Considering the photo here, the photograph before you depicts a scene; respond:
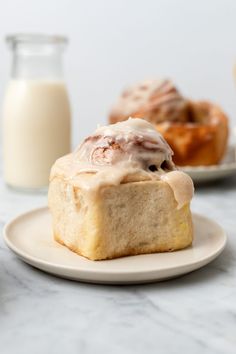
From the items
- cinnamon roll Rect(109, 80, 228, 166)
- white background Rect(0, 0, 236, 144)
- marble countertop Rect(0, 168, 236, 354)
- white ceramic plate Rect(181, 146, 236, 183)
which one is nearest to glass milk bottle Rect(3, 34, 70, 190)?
cinnamon roll Rect(109, 80, 228, 166)

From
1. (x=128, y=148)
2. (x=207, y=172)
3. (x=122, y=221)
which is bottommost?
(x=207, y=172)

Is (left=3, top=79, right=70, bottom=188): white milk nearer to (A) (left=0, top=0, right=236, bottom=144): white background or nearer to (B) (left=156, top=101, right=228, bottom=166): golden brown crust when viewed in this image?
(B) (left=156, top=101, right=228, bottom=166): golden brown crust

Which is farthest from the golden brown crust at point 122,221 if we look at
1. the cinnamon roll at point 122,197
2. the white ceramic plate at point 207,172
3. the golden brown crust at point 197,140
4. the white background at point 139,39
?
the white background at point 139,39

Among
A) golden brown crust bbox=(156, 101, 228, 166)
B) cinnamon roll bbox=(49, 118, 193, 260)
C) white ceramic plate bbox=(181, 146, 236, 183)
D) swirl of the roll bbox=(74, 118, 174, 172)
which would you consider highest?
swirl of the roll bbox=(74, 118, 174, 172)

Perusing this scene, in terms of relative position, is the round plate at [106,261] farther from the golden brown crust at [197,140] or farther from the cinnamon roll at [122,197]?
the golden brown crust at [197,140]

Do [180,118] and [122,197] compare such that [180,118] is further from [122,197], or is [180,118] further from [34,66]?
[122,197]

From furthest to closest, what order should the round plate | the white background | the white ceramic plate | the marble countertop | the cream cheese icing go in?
the white background
the white ceramic plate
the cream cheese icing
the round plate
the marble countertop

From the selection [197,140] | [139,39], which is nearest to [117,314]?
[197,140]

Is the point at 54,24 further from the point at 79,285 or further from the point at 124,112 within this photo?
the point at 79,285
